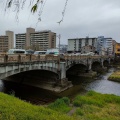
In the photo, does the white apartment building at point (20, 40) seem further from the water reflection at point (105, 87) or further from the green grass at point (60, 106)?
the green grass at point (60, 106)

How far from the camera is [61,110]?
1295 cm

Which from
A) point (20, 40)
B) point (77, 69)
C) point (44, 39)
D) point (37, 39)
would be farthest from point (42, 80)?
point (20, 40)

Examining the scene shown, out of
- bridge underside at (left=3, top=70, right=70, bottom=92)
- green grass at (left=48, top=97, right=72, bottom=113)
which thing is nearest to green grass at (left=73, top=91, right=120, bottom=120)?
green grass at (left=48, top=97, right=72, bottom=113)

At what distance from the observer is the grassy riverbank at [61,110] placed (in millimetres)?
6414

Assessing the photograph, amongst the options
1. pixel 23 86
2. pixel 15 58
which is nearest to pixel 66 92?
pixel 23 86

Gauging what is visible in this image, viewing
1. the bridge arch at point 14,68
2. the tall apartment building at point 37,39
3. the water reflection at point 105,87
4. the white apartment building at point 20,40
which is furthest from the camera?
the white apartment building at point 20,40

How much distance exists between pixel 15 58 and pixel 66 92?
35.5 feet

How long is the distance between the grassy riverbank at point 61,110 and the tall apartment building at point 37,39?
4073 inches

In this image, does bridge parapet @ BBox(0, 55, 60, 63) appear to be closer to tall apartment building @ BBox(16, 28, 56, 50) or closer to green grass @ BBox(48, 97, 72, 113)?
green grass @ BBox(48, 97, 72, 113)

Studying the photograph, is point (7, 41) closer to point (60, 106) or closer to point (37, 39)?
point (37, 39)

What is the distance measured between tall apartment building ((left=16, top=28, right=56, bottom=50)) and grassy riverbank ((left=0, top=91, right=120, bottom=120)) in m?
103

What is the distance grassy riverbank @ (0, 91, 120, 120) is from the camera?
6414mm

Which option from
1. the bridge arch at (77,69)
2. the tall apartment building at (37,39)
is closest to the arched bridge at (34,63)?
the bridge arch at (77,69)

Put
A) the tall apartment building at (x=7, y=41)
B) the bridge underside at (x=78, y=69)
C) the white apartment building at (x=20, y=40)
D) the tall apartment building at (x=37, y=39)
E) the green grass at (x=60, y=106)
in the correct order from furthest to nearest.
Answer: the white apartment building at (x=20, y=40) → the tall apartment building at (x=37, y=39) → the tall apartment building at (x=7, y=41) → the bridge underside at (x=78, y=69) → the green grass at (x=60, y=106)
